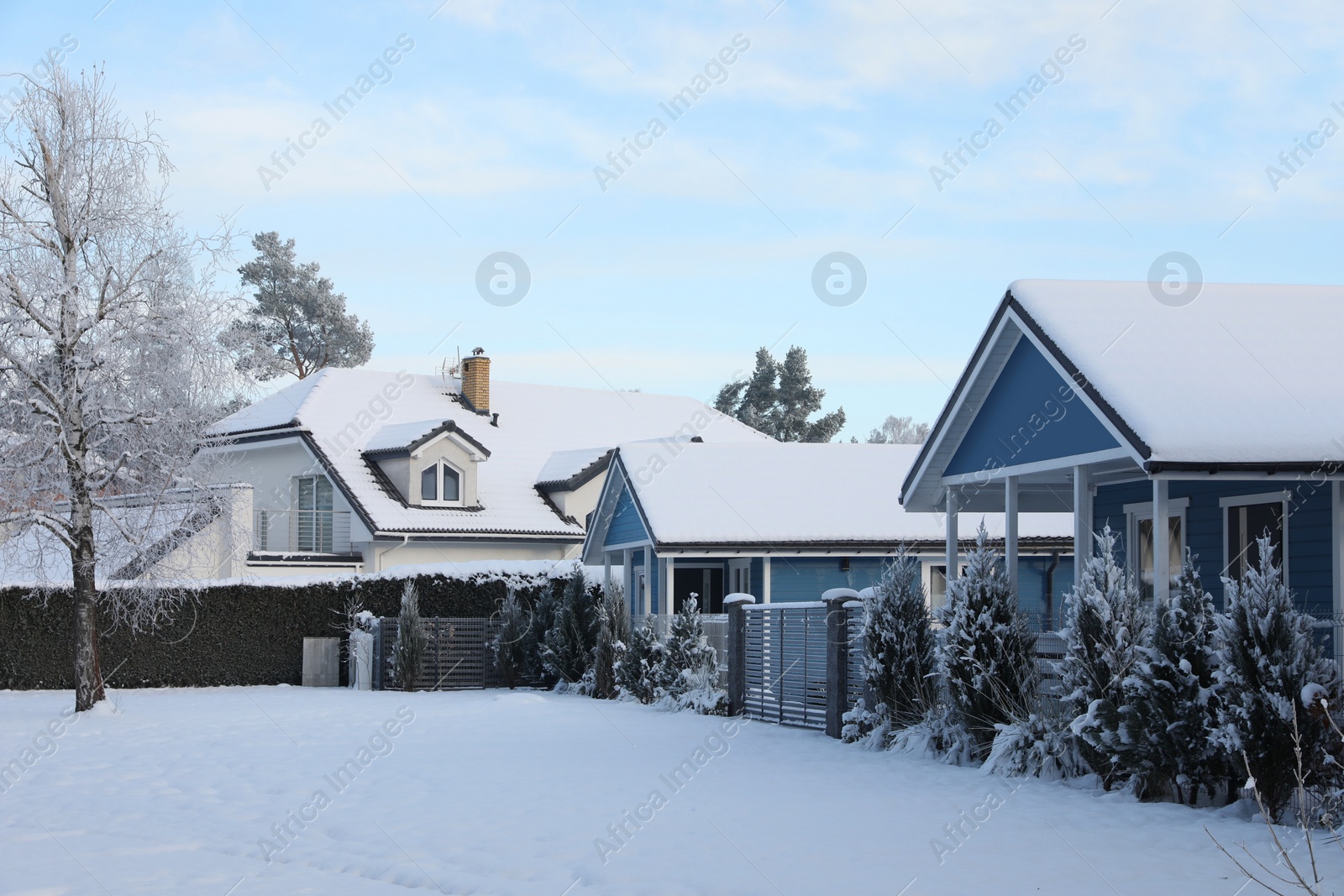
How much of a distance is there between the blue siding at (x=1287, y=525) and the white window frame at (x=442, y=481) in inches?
799

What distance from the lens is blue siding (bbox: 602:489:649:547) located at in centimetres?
2711

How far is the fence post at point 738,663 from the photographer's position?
746 inches

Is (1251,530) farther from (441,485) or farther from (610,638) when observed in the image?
(441,485)

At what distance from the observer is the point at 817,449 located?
3119 centimetres

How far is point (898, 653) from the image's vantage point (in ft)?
49.0

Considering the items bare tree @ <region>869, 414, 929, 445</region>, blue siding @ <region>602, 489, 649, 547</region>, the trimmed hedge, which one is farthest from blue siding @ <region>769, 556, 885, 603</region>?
bare tree @ <region>869, 414, 929, 445</region>

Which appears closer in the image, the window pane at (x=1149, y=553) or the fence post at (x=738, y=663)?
the window pane at (x=1149, y=553)

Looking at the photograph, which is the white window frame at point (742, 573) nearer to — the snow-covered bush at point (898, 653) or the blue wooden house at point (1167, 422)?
the blue wooden house at point (1167, 422)

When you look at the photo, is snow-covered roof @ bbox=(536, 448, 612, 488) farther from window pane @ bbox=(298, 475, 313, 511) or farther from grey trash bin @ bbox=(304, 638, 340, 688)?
grey trash bin @ bbox=(304, 638, 340, 688)

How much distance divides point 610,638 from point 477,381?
19073 millimetres

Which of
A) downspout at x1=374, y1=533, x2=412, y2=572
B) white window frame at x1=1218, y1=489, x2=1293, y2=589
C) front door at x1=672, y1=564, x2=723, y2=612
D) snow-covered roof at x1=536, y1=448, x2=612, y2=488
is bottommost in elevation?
front door at x1=672, y1=564, x2=723, y2=612

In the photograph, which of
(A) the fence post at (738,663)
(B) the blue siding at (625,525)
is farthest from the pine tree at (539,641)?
(A) the fence post at (738,663)

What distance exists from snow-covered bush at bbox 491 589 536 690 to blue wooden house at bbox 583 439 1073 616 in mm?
2122

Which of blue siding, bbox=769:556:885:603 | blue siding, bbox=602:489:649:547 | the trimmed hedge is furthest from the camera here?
blue siding, bbox=602:489:649:547
